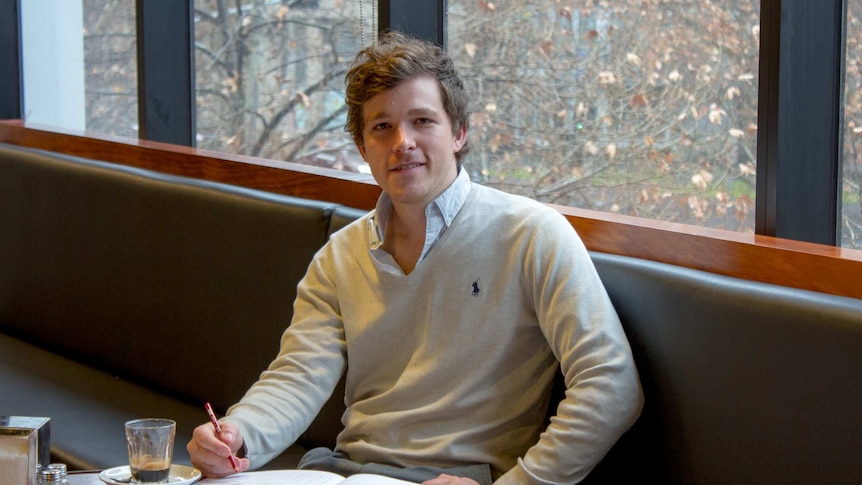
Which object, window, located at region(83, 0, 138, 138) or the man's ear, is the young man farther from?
window, located at region(83, 0, 138, 138)

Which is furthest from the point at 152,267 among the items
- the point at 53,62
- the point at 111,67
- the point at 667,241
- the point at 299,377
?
the point at 53,62

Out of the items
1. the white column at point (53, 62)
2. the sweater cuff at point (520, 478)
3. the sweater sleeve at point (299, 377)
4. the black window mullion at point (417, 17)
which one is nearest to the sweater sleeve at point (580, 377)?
the sweater cuff at point (520, 478)

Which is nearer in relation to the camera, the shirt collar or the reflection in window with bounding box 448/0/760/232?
the shirt collar

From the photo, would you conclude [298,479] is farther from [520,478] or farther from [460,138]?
[460,138]

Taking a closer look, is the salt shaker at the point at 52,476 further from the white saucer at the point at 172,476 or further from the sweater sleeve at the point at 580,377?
the sweater sleeve at the point at 580,377

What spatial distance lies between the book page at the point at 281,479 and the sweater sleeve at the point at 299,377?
23cm

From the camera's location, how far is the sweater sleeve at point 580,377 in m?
1.77

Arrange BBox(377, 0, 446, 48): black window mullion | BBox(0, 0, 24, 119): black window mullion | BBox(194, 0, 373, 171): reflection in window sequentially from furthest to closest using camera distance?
1. BBox(0, 0, 24, 119): black window mullion
2. BBox(194, 0, 373, 171): reflection in window
3. BBox(377, 0, 446, 48): black window mullion

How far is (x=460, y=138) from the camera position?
2109 mm

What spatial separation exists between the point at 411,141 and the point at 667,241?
49 centimetres

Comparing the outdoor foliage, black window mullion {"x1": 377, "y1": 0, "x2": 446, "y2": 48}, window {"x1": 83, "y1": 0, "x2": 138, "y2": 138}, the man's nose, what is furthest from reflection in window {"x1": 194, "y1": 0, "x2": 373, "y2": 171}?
the man's nose

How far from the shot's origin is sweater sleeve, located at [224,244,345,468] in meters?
1.97

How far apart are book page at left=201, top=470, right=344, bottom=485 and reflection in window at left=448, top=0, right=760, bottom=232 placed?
38.2 inches

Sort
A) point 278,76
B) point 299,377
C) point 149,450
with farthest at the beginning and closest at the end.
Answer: point 278,76
point 299,377
point 149,450
